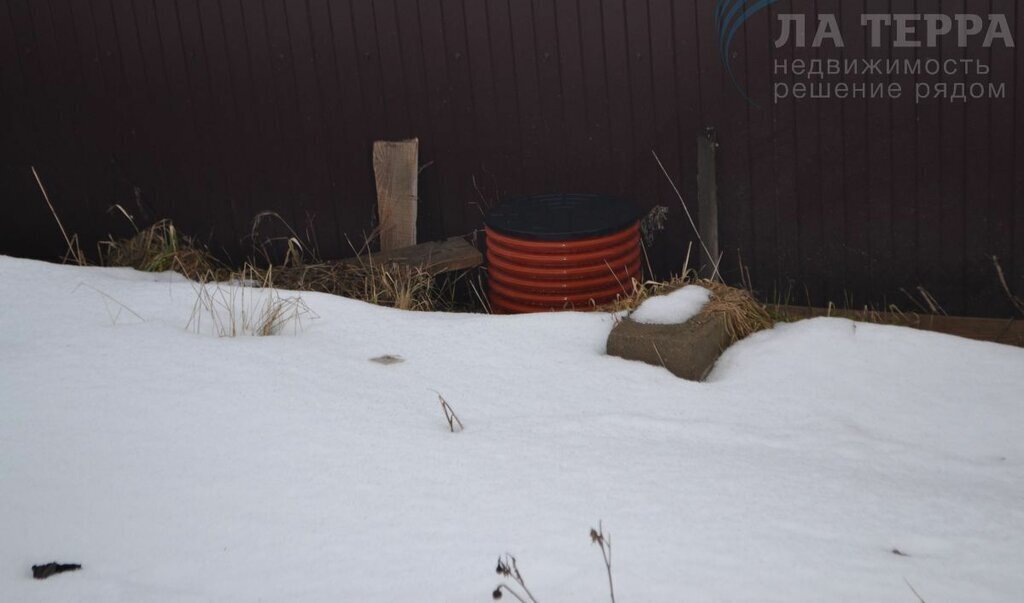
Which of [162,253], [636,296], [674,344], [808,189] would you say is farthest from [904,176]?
[162,253]

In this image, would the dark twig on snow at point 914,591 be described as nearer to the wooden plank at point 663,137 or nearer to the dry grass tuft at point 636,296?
the dry grass tuft at point 636,296

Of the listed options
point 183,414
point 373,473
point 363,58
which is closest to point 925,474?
point 373,473

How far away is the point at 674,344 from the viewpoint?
190 inches

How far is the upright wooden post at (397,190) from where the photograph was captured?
6922 millimetres

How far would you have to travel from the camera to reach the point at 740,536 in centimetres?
340

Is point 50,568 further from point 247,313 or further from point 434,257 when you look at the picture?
point 434,257

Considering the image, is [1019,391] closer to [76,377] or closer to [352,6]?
[76,377]

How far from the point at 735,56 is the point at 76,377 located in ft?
11.9

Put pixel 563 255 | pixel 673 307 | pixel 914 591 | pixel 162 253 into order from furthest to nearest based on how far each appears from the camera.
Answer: pixel 162 253 < pixel 563 255 < pixel 673 307 < pixel 914 591

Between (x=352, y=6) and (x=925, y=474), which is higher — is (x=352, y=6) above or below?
above

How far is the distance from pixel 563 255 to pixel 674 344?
1.26 m

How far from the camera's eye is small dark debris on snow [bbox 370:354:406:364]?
15.9ft

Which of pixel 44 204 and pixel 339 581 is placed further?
pixel 44 204
